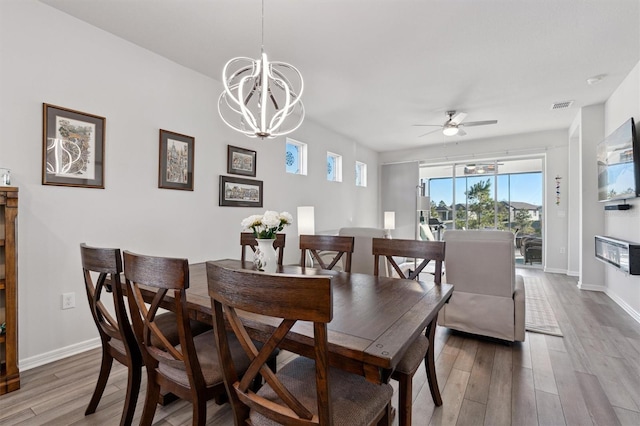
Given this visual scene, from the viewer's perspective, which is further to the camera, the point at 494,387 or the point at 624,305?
the point at 624,305

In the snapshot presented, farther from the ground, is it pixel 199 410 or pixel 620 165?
pixel 620 165

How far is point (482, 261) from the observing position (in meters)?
2.55

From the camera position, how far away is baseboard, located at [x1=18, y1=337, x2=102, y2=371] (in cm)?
217

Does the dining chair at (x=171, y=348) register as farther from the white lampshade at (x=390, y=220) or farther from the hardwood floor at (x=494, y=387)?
the white lampshade at (x=390, y=220)

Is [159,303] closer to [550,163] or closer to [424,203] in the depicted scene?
[424,203]

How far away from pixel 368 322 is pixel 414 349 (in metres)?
0.53

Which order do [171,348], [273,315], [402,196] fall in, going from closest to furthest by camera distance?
1. [273,315]
2. [171,348]
3. [402,196]

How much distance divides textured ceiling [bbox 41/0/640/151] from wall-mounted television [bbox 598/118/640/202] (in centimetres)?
71

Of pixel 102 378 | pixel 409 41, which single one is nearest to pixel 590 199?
pixel 409 41

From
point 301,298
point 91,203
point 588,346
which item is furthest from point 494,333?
point 91,203

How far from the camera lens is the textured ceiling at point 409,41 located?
2.29 metres

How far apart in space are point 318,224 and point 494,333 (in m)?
3.30

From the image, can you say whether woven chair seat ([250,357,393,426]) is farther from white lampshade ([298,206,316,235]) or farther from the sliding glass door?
the sliding glass door

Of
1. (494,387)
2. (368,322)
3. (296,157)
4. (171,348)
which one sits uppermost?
(296,157)
